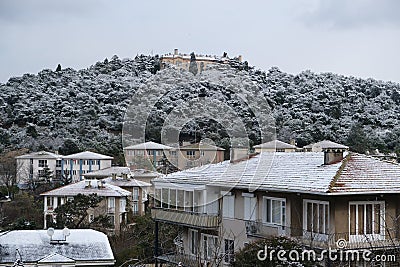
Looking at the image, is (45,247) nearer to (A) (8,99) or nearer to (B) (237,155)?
(B) (237,155)

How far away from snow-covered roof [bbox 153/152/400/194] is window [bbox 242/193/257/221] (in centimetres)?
38

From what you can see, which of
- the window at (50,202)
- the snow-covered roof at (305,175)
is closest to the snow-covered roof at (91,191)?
the window at (50,202)

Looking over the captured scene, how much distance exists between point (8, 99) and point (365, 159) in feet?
232

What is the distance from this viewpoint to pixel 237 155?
23.0m

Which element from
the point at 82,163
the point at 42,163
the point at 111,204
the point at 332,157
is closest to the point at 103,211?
the point at 111,204

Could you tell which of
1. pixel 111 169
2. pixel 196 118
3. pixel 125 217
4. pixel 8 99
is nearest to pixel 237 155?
pixel 125 217

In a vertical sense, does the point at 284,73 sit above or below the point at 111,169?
above

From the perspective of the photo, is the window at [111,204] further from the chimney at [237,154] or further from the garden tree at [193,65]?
the garden tree at [193,65]

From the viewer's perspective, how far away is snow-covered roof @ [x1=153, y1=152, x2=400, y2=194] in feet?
54.5

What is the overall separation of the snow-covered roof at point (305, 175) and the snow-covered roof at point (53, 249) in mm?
3605

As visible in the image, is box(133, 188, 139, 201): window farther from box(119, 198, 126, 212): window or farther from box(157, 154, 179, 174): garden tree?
box(119, 198, 126, 212): window

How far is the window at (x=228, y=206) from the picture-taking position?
20759 mm

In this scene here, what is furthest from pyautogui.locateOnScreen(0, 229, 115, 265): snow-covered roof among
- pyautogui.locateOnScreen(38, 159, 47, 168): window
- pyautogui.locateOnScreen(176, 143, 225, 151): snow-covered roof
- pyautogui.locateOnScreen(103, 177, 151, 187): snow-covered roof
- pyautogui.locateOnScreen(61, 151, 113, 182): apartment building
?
pyautogui.locateOnScreen(38, 159, 47, 168): window

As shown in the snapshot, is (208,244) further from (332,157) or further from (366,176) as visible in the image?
(366,176)
